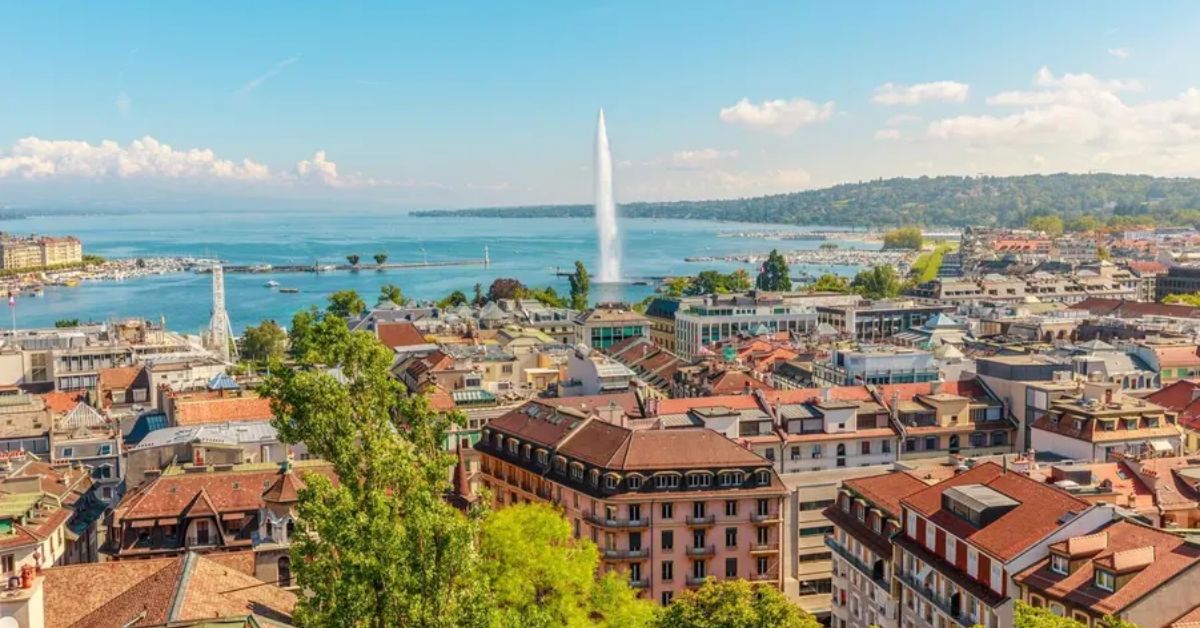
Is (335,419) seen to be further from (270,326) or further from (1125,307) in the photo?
(1125,307)

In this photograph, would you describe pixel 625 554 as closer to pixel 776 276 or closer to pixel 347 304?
pixel 347 304

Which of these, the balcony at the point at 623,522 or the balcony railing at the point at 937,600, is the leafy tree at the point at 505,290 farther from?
the balcony railing at the point at 937,600

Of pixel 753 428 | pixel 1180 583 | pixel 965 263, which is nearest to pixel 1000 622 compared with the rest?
pixel 1180 583

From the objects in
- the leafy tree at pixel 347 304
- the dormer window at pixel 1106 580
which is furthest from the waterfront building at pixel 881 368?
the leafy tree at pixel 347 304

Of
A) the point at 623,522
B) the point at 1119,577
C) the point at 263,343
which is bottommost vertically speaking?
the point at 263,343

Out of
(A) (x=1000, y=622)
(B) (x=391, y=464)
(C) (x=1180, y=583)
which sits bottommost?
(A) (x=1000, y=622)

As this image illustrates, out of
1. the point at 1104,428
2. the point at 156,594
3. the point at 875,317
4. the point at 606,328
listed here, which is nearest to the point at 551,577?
the point at 156,594
